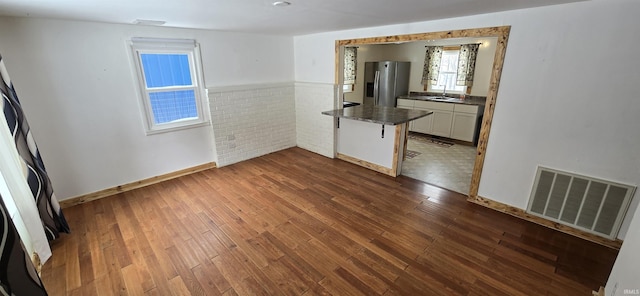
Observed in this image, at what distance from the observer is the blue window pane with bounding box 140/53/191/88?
3508mm

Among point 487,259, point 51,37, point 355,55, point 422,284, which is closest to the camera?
point 422,284

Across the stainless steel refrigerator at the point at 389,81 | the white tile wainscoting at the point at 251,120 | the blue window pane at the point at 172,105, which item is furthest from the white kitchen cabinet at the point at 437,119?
the blue window pane at the point at 172,105

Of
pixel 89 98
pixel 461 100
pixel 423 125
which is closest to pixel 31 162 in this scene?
pixel 89 98

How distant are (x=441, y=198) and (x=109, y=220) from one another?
154 inches

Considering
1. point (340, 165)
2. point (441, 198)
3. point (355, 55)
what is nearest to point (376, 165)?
point (340, 165)

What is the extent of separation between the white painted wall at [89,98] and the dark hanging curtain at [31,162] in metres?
0.73

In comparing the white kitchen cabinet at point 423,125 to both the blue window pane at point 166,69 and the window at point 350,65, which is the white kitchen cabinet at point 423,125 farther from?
the blue window pane at point 166,69

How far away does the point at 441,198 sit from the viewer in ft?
10.9

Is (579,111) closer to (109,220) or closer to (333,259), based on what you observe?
(333,259)

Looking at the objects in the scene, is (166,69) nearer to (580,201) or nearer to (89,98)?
(89,98)

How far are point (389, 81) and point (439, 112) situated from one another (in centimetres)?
139

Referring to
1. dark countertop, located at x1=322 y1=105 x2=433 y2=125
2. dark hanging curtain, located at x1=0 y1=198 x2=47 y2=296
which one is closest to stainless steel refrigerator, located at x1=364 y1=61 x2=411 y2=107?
dark countertop, located at x1=322 y1=105 x2=433 y2=125

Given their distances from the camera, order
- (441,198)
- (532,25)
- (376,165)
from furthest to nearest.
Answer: (376,165)
(441,198)
(532,25)

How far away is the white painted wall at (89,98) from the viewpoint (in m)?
2.77
